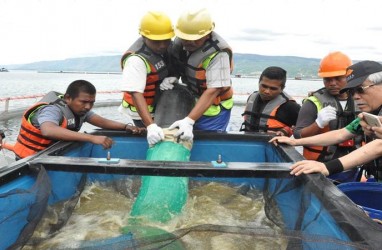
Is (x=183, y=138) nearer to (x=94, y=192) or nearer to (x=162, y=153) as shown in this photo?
(x=162, y=153)

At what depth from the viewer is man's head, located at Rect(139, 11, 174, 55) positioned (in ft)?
10.6

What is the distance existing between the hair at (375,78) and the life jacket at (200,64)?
4.71 feet

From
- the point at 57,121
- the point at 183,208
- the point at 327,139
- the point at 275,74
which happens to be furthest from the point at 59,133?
the point at 275,74

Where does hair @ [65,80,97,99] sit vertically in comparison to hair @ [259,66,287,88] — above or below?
below

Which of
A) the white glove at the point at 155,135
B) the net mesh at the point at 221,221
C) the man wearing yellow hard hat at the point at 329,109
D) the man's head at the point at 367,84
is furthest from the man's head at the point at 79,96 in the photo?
the man's head at the point at 367,84

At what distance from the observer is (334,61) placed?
3.55 m

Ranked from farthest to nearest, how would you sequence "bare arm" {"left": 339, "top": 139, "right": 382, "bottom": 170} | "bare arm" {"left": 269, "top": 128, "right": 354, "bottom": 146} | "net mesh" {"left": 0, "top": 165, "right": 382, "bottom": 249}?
"bare arm" {"left": 269, "top": 128, "right": 354, "bottom": 146} → "bare arm" {"left": 339, "top": 139, "right": 382, "bottom": 170} → "net mesh" {"left": 0, "top": 165, "right": 382, "bottom": 249}

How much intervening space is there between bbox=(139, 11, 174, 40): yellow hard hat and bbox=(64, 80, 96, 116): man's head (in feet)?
2.49

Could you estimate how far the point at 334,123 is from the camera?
3.41 m

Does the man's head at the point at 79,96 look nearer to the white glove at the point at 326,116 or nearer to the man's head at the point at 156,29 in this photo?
the man's head at the point at 156,29

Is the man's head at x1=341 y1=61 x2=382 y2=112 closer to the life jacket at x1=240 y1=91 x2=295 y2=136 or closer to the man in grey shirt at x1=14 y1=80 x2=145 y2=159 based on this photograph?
the life jacket at x1=240 y1=91 x2=295 y2=136

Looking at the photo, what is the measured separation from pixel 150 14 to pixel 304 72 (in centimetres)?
14848

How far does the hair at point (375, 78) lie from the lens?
2.26 m

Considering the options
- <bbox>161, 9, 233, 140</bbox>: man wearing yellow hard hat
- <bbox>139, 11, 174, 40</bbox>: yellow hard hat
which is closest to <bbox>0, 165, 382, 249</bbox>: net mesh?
<bbox>161, 9, 233, 140</bbox>: man wearing yellow hard hat
